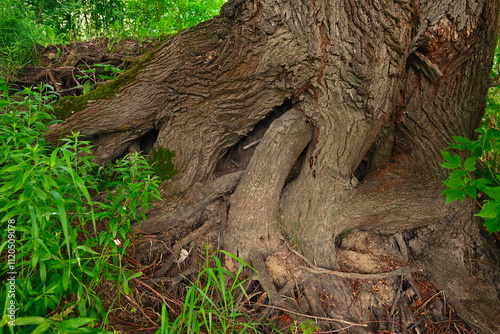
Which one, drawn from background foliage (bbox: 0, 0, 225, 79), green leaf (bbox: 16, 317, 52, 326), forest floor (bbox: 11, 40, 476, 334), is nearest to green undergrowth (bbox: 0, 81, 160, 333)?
green leaf (bbox: 16, 317, 52, 326)

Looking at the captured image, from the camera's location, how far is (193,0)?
5844 mm

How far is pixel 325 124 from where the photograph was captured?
2.61 m

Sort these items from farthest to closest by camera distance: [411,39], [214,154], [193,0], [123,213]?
[193,0] < [214,154] < [411,39] < [123,213]

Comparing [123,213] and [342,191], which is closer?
[123,213]

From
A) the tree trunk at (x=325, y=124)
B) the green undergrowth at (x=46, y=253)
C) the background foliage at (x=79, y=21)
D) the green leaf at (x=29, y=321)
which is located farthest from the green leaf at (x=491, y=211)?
the background foliage at (x=79, y=21)

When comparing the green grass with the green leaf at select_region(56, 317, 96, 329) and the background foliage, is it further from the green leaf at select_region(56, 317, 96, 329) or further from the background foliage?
the background foliage

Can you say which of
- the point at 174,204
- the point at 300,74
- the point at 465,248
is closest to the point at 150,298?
the point at 174,204

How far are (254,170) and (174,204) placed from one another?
2.29ft

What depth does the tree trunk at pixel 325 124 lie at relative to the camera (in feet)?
7.72

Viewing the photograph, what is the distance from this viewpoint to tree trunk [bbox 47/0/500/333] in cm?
235

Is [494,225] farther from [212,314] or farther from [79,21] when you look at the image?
[79,21]

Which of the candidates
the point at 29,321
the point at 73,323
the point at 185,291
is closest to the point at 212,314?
the point at 185,291

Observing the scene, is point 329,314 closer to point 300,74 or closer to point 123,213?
point 123,213

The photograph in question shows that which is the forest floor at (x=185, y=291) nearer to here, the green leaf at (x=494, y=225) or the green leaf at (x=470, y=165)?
the green leaf at (x=494, y=225)
